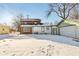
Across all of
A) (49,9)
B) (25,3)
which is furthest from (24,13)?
(49,9)

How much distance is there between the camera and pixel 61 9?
3.44 metres

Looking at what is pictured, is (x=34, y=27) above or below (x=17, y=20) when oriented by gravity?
below

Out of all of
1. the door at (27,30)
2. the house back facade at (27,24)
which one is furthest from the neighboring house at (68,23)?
the door at (27,30)

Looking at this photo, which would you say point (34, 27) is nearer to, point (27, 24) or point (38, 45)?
point (27, 24)

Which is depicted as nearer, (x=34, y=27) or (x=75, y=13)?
(x=75, y=13)

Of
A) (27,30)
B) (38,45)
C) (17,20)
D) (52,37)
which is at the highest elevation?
(17,20)

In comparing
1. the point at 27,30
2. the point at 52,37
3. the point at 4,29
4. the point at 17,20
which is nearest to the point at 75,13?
the point at 52,37

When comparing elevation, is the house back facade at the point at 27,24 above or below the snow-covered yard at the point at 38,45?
above

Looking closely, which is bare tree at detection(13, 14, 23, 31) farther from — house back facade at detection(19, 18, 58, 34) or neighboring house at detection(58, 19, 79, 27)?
neighboring house at detection(58, 19, 79, 27)

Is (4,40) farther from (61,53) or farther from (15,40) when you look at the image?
(61,53)

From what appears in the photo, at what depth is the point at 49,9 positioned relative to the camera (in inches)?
133

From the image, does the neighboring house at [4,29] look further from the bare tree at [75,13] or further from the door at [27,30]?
the bare tree at [75,13]

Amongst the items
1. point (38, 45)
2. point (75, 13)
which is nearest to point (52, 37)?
point (38, 45)

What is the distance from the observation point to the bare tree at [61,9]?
335cm
